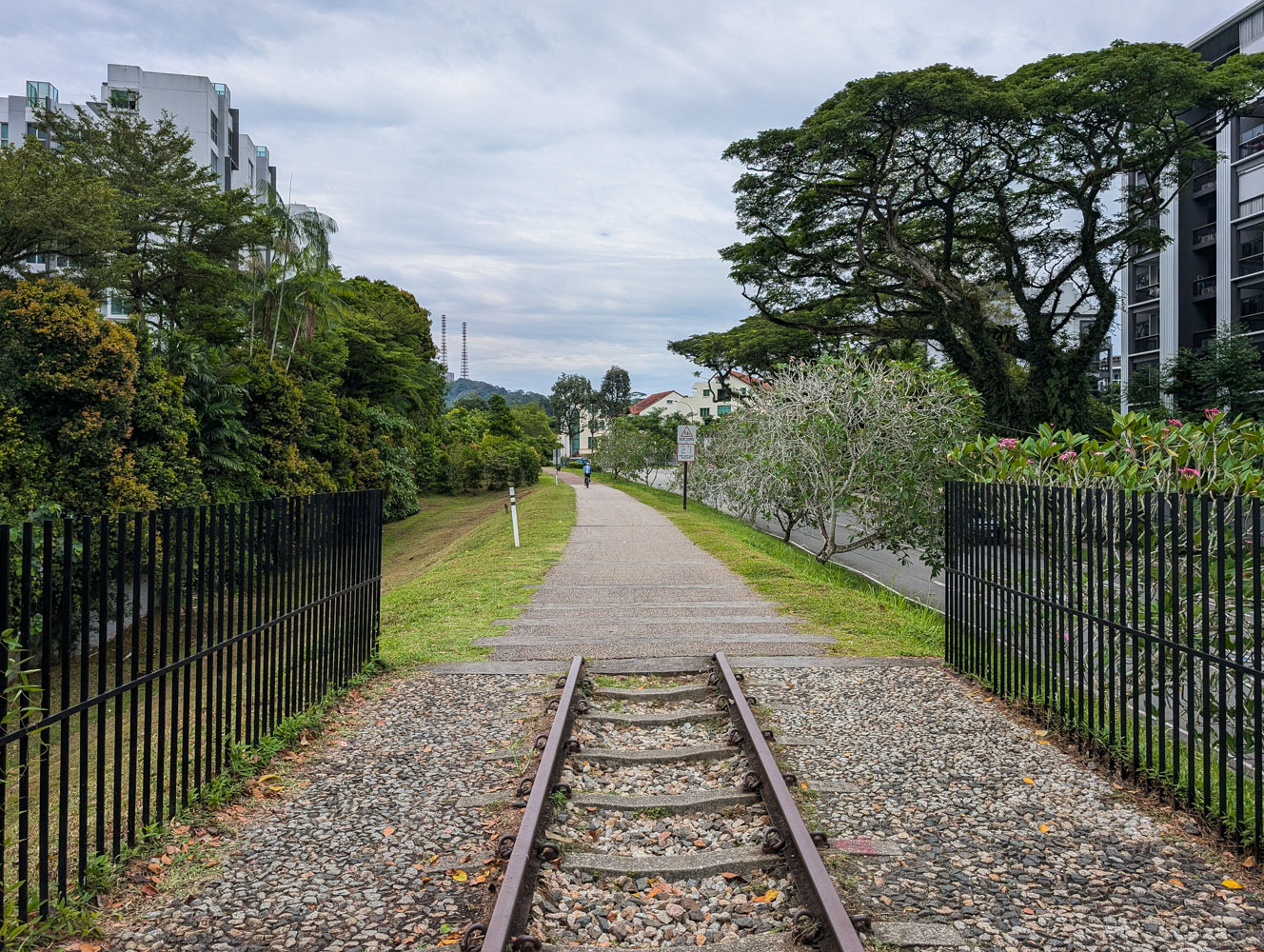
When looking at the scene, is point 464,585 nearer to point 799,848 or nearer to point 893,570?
point 799,848

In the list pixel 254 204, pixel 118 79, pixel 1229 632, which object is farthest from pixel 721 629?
pixel 118 79

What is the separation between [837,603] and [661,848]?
7.17 metres

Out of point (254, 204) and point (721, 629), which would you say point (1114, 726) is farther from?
point (254, 204)

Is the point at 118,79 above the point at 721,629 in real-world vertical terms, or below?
above

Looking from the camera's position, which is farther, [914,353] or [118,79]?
[118,79]

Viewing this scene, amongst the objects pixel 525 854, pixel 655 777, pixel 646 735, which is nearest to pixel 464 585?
pixel 646 735

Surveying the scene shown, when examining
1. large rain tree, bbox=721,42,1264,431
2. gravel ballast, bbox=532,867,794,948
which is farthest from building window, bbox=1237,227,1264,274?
gravel ballast, bbox=532,867,794,948

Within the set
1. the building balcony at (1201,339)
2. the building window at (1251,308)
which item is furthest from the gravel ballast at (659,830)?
the building balcony at (1201,339)

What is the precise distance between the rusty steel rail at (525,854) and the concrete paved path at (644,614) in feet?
8.88

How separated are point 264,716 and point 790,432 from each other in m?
12.5

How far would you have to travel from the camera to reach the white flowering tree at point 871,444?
15.0 meters

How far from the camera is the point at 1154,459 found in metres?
7.40

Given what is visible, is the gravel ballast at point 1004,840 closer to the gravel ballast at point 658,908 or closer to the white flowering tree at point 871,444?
the gravel ballast at point 658,908

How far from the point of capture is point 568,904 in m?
3.63
